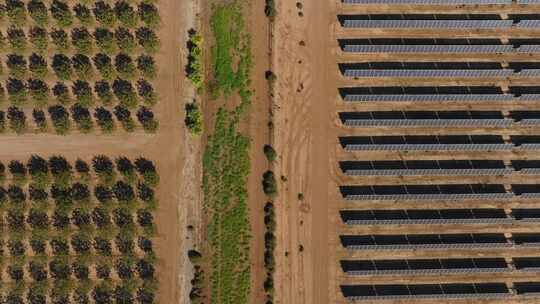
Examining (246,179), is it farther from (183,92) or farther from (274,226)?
(183,92)

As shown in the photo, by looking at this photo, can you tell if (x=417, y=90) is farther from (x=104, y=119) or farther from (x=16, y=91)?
(x=16, y=91)

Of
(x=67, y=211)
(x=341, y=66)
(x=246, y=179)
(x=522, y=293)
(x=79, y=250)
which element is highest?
(x=341, y=66)

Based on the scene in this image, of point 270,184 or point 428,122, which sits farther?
point 428,122

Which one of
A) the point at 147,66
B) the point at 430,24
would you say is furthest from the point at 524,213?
the point at 147,66

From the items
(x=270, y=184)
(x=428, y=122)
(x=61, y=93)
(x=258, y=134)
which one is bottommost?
(x=270, y=184)

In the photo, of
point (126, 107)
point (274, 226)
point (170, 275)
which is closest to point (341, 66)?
point (274, 226)

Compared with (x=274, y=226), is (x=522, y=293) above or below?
below
